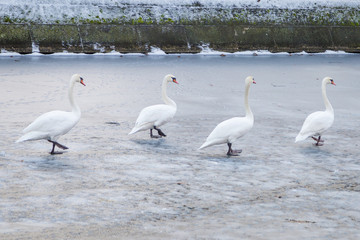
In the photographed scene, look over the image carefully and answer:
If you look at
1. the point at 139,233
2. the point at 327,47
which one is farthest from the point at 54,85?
the point at 327,47

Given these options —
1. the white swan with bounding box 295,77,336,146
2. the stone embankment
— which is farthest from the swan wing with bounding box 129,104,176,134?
the stone embankment

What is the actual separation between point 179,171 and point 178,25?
1725 centimetres

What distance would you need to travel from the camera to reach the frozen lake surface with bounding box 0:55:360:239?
502cm

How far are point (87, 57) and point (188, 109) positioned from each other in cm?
1018

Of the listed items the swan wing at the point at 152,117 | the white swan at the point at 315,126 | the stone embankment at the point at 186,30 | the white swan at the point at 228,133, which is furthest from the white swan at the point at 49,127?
the stone embankment at the point at 186,30

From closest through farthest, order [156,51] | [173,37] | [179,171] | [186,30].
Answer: [179,171]
[156,51]
[173,37]
[186,30]

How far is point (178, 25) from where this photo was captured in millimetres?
23656

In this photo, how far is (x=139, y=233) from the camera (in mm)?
4777

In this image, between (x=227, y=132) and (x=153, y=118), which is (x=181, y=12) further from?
(x=227, y=132)

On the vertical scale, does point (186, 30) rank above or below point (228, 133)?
above

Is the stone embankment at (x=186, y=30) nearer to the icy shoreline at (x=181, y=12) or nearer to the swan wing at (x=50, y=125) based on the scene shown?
the icy shoreline at (x=181, y=12)

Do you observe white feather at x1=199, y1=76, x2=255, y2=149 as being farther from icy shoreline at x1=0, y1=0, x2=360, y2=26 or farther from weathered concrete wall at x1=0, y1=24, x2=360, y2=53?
icy shoreline at x1=0, y1=0, x2=360, y2=26

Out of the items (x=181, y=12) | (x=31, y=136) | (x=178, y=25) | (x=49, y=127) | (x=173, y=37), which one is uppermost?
(x=181, y=12)

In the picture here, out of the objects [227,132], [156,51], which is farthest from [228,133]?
[156,51]
